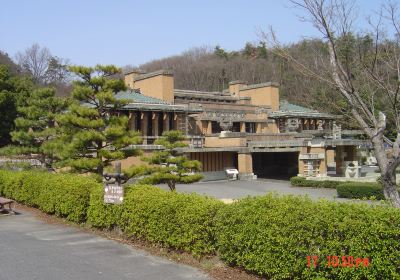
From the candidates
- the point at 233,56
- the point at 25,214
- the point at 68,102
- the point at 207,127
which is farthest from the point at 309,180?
the point at 233,56

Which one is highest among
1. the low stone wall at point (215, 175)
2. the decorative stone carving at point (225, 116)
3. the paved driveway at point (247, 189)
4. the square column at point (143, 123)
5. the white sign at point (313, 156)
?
the decorative stone carving at point (225, 116)

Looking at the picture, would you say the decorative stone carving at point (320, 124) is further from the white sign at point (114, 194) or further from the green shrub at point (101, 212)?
the white sign at point (114, 194)

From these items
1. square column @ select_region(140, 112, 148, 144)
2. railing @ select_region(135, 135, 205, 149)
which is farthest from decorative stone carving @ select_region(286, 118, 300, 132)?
square column @ select_region(140, 112, 148, 144)

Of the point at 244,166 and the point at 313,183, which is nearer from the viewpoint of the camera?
the point at 313,183

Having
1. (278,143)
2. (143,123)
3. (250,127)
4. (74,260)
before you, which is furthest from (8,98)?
(74,260)

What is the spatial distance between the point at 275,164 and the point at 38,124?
2270 cm

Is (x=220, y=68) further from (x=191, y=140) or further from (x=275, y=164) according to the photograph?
(x=191, y=140)

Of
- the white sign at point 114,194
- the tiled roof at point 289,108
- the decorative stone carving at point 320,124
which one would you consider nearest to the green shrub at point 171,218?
the white sign at point 114,194

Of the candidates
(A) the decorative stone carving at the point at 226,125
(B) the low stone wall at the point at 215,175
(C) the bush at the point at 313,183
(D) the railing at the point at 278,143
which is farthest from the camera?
(A) the decorative stone carving at the point at 226,125

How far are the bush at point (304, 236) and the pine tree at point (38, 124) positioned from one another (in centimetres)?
1380

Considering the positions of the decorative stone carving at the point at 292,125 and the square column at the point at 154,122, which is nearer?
the square column at the point at 154,122

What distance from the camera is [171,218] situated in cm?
821

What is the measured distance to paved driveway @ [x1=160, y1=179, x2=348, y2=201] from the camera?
23.9 m

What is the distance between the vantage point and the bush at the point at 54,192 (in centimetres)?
1130
